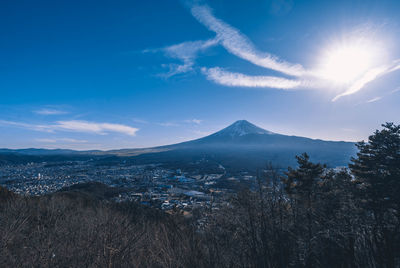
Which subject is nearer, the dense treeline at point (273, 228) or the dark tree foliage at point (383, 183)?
the dense treeline at point (273, 228)

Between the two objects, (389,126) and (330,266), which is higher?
(389,126)

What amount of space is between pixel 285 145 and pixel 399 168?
169 metres

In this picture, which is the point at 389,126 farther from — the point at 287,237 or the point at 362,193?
the point at 287,237

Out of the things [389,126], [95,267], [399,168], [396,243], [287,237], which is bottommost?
[396,243]

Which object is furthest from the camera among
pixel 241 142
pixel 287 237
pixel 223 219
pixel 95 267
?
pixel 241 142

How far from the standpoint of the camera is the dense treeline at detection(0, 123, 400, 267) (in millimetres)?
5531

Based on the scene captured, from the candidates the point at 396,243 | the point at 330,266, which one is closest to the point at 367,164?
the point at 396,243

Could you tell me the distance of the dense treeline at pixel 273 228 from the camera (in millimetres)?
5531

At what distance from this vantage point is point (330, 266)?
991 cm

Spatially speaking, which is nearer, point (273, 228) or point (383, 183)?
point (273, 228)

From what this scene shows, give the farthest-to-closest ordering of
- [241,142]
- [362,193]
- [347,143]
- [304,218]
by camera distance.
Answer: [241,142] → [347,143] → [304,218] → [362,193]

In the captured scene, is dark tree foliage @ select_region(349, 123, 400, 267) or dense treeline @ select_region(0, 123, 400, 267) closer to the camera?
dense treeline @ select_region(0, 123, 400, 267)

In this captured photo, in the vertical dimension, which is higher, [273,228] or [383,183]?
[383,183]

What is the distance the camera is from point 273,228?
274 inches
